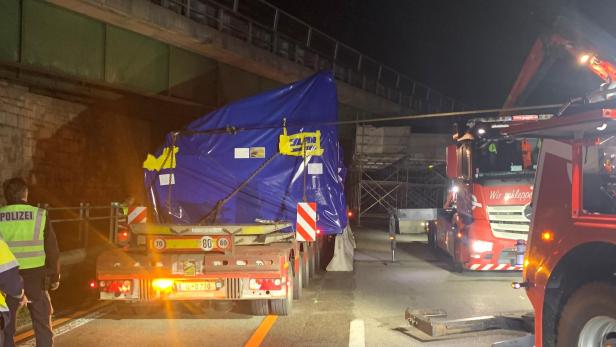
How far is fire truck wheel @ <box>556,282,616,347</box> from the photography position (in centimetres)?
377

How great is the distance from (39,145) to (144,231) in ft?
31.9

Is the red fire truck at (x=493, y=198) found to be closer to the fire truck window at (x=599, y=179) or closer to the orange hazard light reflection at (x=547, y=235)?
the orange hazard light reflection at (x=547, y=235)

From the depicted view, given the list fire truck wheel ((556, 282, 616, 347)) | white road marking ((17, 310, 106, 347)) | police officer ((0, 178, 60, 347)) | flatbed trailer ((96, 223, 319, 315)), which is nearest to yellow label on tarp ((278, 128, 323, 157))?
flatbed trailer ((96, 223, 319, 315))

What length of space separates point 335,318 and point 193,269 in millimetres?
2128

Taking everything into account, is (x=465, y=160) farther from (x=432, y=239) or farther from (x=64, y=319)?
(x=64, y=319)

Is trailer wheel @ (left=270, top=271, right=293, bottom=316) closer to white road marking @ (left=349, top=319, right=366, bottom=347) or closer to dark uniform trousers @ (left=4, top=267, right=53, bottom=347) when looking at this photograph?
white road marking @ (left=349, top=319, right=366, bottom=347)

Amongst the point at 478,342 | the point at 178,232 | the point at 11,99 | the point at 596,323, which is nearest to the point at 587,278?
the point at 596,323

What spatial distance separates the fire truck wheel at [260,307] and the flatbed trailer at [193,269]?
1.90ft

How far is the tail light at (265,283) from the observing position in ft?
24.4

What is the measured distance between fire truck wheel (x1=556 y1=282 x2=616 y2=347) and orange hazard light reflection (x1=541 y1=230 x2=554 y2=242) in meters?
0.48

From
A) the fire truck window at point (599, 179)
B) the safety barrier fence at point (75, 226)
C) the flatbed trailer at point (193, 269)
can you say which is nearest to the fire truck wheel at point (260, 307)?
the flatbed trailer at point (193, 269)

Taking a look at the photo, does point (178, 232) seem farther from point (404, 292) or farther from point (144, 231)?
point (404, 292)

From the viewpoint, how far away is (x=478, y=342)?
21.8 feet

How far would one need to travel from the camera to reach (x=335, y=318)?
805cm
